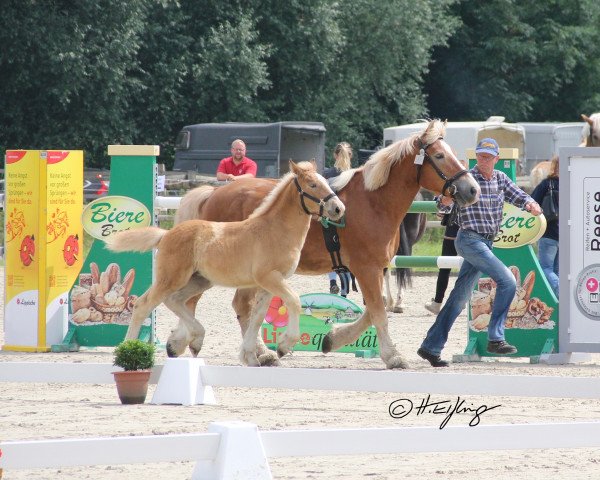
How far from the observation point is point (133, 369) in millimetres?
7852

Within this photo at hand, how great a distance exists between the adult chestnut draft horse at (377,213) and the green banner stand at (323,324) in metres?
0.45

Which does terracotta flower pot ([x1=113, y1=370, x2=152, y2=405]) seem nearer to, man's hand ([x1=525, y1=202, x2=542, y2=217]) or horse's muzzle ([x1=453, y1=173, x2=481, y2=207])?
horse's muzzle ([x1=453, y1=173, x2=481, y2=207])

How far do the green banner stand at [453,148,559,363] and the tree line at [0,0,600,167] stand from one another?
69.6 ft

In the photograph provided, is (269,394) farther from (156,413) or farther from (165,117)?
(165,117)

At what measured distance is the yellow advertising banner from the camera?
11.1 m

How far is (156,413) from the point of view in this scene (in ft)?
24.8

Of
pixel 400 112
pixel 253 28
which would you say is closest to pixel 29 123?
pixel 253 28

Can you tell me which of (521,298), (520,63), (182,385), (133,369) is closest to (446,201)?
(521,298)

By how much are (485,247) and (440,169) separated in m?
0.67

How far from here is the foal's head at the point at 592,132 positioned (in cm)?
1040

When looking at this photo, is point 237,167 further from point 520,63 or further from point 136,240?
point 520,63

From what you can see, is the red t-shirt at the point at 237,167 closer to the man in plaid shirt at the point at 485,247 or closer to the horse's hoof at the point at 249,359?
A: the man in plaid shirt at the point at 485,247

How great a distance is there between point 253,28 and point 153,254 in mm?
24307

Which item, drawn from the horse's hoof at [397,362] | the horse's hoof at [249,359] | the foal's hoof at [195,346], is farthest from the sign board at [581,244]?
the foal's hoof at [195,346]
